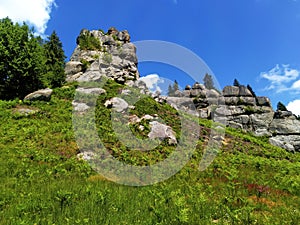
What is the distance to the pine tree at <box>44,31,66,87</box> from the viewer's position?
Answer: 37.4 m

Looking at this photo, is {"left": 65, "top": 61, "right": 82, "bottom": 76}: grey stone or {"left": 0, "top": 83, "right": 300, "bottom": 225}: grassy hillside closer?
{"left": 0, "top": 83, "right": 300, "bottom": 225}: grassy hillside

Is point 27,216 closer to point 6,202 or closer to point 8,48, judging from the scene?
point 6,202

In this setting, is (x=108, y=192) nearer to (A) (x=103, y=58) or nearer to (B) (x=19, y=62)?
(B) (x=19, y=62)

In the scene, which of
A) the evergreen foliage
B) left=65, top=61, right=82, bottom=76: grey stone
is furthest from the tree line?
the evergreen foliage

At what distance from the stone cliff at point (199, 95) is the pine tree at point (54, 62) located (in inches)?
122

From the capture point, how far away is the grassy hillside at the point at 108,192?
666 cm

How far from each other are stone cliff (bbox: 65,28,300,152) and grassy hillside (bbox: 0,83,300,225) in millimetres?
26824

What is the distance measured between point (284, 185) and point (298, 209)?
4.47 m

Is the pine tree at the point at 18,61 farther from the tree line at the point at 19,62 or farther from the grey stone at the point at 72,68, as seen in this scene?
the grey stone at the point at 72,68

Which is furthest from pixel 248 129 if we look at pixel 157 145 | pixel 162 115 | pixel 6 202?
pixel 6 202

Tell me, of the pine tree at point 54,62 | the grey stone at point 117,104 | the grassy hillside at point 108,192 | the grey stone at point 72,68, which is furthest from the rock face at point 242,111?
the grassy hillside at point 108,192

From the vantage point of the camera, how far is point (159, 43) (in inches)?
880

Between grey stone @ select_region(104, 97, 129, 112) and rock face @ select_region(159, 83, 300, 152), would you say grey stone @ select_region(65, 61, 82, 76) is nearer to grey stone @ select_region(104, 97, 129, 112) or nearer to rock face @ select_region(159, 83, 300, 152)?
rock face @ select_region(159, 83, 300, 152)

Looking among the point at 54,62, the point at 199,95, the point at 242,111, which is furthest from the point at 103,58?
the point at 242,111
